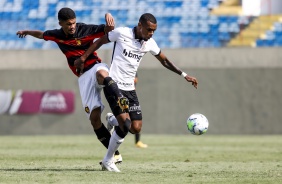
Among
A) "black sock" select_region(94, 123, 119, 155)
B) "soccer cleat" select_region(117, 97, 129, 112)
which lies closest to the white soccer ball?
"black sock" select_region(94, 123, 119, 155)

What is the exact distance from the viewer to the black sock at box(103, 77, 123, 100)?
386 inches

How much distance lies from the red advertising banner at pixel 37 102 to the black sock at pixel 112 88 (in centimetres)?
1398

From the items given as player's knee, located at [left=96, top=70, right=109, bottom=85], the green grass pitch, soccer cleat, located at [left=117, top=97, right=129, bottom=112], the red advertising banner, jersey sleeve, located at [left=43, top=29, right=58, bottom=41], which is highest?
jersey sleeve, located at [left=43, top=29, right=58, bottom=41]

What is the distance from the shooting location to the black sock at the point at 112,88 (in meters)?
9.80

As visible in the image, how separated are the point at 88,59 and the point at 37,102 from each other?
43.9 feet

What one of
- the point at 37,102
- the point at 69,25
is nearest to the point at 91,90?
the point at 69,25

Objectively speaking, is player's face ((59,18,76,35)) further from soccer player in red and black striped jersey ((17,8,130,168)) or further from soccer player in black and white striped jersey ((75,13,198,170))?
soccer player in black and white striped jersey ((75,13,198,170))

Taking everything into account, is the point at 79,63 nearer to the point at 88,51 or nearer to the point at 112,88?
the point at 88,51

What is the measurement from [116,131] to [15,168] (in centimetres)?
162

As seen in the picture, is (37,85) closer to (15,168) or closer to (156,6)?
(156,6)

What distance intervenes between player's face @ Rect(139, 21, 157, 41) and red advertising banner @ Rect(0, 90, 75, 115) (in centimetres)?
1374

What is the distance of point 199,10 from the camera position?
25.4m

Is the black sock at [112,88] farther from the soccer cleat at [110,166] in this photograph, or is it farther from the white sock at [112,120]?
the white sock at [112,120]

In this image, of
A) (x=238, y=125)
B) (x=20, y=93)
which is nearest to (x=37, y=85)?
(x=20, y=93)
